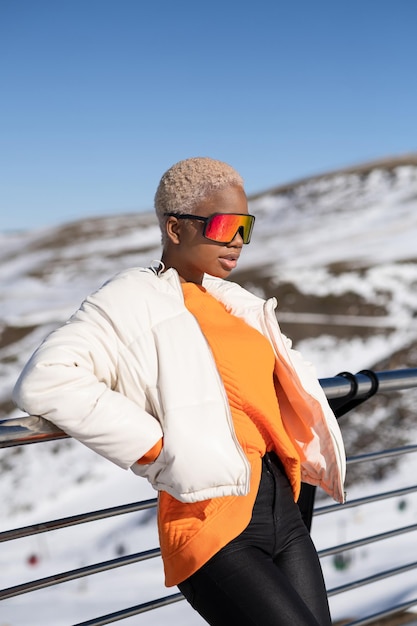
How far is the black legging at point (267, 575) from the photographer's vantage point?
5.79ft

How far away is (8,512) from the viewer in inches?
797

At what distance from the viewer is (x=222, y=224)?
2.08m

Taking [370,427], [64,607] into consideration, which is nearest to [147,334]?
[64,607]

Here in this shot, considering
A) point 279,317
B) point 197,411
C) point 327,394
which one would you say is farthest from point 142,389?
point 279,317

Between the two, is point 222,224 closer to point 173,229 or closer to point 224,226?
point 224,226

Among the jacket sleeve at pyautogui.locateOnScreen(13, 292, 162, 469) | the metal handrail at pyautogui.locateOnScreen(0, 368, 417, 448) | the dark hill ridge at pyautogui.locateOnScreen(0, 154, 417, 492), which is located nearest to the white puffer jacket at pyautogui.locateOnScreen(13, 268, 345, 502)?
the jacket sleeve at pyautogui.locateOnScreen(13, 292, 162, 469)

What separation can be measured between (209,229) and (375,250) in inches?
1930

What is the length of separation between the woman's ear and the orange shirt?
0.14m

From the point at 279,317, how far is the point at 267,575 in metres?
33.0

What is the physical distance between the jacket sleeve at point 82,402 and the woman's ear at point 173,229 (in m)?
0.48

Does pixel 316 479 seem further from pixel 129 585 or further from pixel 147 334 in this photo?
pixel 129 585

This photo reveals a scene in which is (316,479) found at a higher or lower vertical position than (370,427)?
higher

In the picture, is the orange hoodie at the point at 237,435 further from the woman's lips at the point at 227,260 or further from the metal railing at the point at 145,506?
the metal railing at the point at 145,506

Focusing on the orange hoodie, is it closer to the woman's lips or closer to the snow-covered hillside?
the woman's lips
